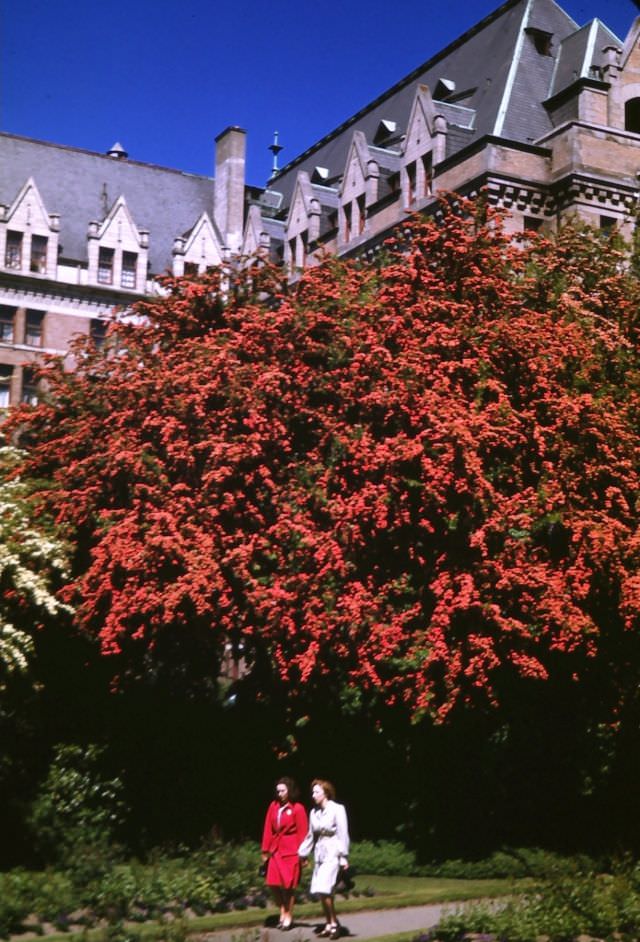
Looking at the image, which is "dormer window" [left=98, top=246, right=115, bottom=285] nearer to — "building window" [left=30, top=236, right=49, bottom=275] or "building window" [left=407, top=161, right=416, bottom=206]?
"building window" [left=30, top=236, right=49, bottom=275]

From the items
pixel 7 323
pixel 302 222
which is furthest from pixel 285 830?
pixel 7 323

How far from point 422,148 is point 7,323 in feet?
76.6

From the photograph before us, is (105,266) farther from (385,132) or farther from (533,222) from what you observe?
(533,222)

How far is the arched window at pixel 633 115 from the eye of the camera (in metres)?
42.5

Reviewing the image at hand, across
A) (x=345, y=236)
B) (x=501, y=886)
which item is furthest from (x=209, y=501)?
(x=345, y=236)

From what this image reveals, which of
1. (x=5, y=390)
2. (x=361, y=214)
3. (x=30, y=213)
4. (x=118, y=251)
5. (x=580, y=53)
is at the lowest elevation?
(x=5, y=390)

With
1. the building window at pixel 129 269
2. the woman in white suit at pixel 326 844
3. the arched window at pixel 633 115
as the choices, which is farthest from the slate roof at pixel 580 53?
the woman in white suit at pixel 326 844

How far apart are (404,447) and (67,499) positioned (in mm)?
7083

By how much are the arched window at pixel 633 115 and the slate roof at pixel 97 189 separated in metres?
28.1

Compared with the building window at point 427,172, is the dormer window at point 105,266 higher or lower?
higher

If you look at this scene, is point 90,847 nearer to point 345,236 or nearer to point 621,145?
point 621,145

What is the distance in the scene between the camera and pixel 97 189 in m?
64.2

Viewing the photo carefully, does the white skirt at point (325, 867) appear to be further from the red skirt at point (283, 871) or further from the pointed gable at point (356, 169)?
the pointed gable at point (356, 169)

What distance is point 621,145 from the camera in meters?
40.3
